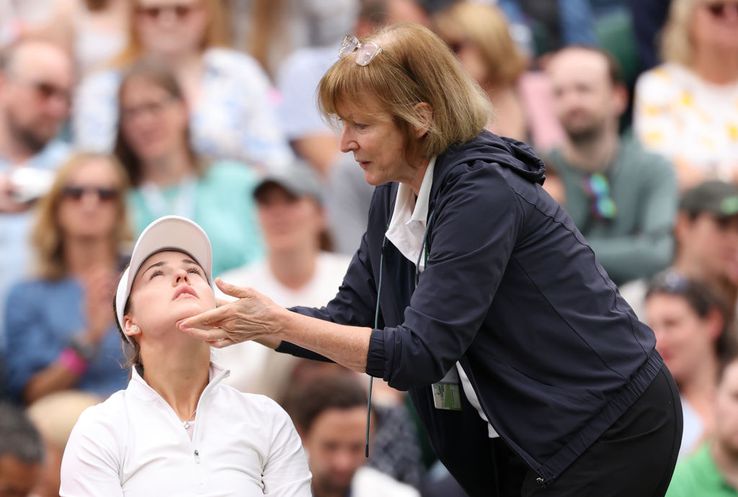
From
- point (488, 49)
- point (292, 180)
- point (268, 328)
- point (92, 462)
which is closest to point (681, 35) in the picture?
point (488, 49)

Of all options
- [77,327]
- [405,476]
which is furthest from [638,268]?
[77,327]

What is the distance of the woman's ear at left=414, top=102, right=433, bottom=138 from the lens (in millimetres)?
3482

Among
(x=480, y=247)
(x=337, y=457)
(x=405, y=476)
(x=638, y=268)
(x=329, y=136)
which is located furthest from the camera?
(x=329, y=136)

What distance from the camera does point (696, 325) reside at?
612 centimetres

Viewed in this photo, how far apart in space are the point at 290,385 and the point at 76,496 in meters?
2.43

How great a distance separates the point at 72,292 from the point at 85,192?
0.44m

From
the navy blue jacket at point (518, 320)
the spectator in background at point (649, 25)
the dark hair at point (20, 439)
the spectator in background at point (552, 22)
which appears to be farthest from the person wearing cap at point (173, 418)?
the spectator in background at point (649, 25)

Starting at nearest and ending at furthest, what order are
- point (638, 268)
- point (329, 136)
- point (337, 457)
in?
point (337, 457)
point (638, 268)
point (329, 136)

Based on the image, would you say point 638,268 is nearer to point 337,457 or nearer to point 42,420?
point 337,457

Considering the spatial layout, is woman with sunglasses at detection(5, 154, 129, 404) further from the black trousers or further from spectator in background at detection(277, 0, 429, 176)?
the black trousers

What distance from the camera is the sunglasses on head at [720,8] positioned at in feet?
24.5

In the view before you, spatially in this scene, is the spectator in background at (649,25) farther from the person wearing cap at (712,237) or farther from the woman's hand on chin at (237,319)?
the woman's hand on chin at (237,319)

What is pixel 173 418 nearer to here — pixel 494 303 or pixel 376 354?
pixel 376 354

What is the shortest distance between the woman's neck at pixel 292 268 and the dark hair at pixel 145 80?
718mm
